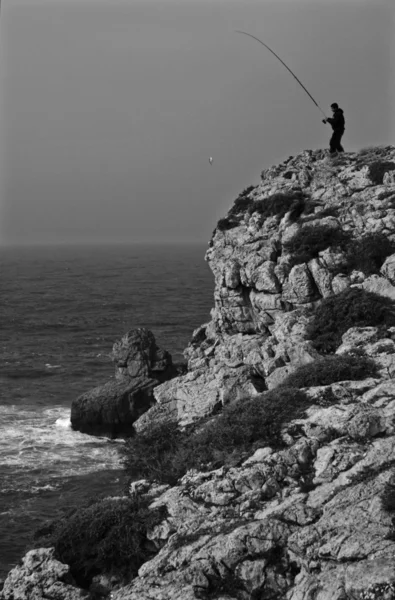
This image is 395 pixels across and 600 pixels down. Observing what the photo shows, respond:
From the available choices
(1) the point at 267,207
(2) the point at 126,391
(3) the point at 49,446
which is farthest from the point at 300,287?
(3) the point at 49,446

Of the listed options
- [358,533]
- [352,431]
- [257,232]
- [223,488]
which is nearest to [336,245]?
[257,232]

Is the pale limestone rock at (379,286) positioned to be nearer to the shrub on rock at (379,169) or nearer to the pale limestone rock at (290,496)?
the pale limestone rock at (290,496)

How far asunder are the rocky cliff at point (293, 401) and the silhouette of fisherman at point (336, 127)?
144cm

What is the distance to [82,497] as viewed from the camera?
31.5 meters

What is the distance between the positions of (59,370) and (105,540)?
144 ft

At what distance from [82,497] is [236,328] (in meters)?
11.2

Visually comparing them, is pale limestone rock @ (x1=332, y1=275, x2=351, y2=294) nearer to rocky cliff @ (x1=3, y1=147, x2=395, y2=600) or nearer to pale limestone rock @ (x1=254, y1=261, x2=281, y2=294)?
rocky cliff @ (x1=3, y1=147, x2=395, y2=600)

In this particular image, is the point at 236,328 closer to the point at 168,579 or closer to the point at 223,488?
the point at 223,488

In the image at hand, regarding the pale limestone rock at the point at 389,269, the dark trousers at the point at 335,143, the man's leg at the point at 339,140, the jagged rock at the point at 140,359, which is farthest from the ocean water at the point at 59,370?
the man's leg at the point at 339,140

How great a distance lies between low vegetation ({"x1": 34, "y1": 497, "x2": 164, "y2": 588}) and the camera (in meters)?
15.9

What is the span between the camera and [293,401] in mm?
20000

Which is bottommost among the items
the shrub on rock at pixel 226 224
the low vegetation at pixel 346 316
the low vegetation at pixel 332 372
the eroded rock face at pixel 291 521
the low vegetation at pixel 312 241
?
the eroded rock face at pixel 291 521

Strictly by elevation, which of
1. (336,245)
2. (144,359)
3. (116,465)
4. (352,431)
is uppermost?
(336,245)

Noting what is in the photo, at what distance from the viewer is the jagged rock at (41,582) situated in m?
15.0
